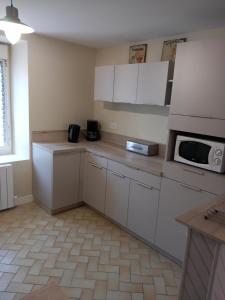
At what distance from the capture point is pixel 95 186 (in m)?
2.96

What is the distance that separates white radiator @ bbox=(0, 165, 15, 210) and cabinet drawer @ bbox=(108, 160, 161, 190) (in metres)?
1.28

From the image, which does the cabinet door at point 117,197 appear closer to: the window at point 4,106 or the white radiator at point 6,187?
the white radiator at point 6,187

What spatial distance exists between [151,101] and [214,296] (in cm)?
179

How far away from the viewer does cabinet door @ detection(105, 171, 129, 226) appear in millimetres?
2576

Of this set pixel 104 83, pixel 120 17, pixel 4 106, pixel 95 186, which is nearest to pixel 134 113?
pixel 104 83

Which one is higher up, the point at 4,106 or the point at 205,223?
the point at 4,106

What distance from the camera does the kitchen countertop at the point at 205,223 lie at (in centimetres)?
113

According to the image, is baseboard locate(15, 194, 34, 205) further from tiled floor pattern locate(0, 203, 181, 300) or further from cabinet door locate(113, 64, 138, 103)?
cabinet door locate(113, 64, 138, 103)

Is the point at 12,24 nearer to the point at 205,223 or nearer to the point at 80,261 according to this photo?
the point at 205,223

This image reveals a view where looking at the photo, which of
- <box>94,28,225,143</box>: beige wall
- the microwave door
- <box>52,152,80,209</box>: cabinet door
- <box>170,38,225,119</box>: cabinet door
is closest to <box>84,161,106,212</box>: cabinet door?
<box>52,152,80,209</box>: cabinet door

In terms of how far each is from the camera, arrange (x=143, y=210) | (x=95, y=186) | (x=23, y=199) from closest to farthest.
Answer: (x=143, y=210) < (x=95, y=186) < (x=23, y=199)

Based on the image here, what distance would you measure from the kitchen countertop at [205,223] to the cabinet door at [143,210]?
34.8 inches

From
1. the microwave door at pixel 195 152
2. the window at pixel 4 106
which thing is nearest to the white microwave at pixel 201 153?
the microwave door at pixel 195 152

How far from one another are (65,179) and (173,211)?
1423mm
